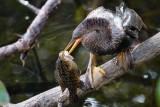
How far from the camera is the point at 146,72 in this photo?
2605 millimetres

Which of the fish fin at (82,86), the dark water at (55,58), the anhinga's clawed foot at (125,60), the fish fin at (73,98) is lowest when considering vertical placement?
the dark water at (55,58)

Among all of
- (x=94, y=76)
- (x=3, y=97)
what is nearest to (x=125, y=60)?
A: (x=94, y=76)

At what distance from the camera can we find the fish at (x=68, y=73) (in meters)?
1.50

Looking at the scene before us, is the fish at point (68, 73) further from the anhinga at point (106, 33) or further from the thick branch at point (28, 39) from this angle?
the thick branch at point (28, 39)

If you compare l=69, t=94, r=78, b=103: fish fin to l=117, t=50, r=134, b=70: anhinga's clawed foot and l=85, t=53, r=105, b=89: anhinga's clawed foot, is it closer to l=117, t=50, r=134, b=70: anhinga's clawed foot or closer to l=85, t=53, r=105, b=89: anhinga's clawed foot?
l=85, t=53, r=105, b=89: anhinga's clawed foot

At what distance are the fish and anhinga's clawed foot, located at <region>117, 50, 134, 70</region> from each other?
0.19 meters

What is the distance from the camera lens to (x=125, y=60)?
162 centimetres

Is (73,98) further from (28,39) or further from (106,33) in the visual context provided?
(28,39)

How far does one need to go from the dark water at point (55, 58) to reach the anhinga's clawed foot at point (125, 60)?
2.25 ft

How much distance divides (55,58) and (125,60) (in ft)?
4.11

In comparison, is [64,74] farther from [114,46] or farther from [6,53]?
→ [6,53]

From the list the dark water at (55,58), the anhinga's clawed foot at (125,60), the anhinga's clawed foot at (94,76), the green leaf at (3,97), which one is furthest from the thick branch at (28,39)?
the green leaf at (3,97)

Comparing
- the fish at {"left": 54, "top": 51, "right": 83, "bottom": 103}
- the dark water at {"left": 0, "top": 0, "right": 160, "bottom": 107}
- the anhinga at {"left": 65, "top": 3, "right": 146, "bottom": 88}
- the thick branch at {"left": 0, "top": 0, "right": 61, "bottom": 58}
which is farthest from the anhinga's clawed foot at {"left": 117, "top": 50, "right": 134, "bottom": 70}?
A: the thick branch at {"left": 0, "top": 0, "right": 61, "bottom": 58}

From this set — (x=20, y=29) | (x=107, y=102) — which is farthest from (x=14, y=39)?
(x=107, y=102)
